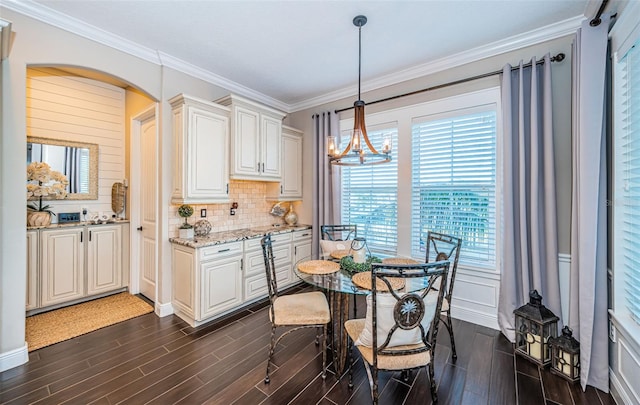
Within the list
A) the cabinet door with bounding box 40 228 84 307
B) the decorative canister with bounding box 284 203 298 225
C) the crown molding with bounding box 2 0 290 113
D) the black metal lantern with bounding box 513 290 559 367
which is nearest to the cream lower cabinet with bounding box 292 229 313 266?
the decorative canister with bounding box 284 203 298 225

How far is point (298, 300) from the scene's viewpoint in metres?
2.35

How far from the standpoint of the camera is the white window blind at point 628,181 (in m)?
1.72

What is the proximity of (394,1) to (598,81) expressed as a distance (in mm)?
1622

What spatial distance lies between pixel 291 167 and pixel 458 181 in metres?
2.44

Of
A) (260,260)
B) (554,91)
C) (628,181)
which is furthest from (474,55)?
(260,260)

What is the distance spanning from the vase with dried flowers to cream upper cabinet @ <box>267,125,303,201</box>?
2604 millimetres

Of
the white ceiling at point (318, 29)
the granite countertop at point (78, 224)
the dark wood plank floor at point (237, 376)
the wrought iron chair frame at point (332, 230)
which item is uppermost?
the white ceiling at point (318, 29)

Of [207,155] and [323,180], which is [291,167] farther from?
[207,155]

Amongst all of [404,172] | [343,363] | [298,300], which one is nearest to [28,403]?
[298,300]

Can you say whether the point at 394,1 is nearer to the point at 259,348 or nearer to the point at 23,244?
the point at 259,348

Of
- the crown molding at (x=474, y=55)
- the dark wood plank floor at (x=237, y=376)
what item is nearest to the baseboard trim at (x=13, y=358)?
the dark wood plank floor at (x=237, y=376)

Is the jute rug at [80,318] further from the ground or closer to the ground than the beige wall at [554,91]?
closer to the ground

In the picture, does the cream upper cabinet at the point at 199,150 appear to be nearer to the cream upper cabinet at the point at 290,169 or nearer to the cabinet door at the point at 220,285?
the cabinet door at the point at 220,285

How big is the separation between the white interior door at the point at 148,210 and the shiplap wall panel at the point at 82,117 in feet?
1.66
